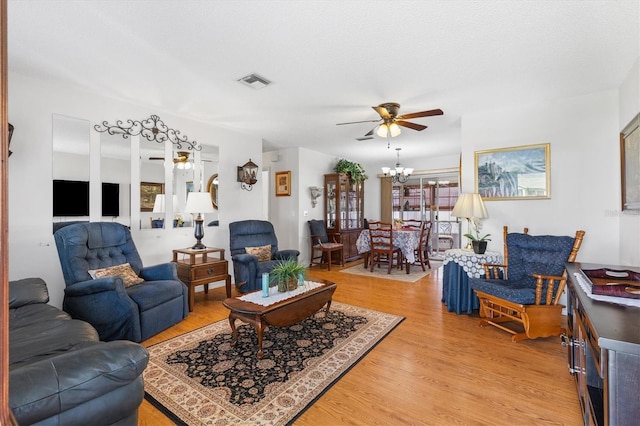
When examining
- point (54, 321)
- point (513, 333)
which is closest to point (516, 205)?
point (513, 333)

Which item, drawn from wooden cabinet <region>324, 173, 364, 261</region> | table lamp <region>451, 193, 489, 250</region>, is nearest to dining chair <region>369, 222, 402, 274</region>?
wooden cabinet <region>324, 173, 364, 261</region>

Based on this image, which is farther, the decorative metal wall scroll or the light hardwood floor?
the decorative metal wall scroll

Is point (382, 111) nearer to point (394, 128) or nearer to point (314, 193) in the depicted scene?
point (394, 128)

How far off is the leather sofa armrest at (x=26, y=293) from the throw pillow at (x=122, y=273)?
15.7 inches

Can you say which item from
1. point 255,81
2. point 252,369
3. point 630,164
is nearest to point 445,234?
point 630,164

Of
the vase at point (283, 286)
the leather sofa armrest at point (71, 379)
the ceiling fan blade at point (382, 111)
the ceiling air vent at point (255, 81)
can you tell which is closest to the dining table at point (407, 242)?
the ceiling fan blade at point (382, 111)

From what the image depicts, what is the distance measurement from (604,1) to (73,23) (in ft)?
11.7

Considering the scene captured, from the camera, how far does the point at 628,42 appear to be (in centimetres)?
239

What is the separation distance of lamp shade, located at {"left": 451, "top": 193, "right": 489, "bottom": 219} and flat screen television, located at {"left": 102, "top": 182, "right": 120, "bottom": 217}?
4.15 metres

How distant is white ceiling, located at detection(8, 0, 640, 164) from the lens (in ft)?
6.64

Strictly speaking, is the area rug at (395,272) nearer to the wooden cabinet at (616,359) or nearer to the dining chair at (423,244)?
the dining chair at (423,244)

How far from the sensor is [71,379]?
1.19 metres

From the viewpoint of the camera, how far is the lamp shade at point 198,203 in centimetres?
396

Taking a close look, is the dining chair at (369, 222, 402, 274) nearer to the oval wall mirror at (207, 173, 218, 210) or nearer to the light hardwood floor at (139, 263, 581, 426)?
the light hardwood floor at (139, 263, 581, 426)
